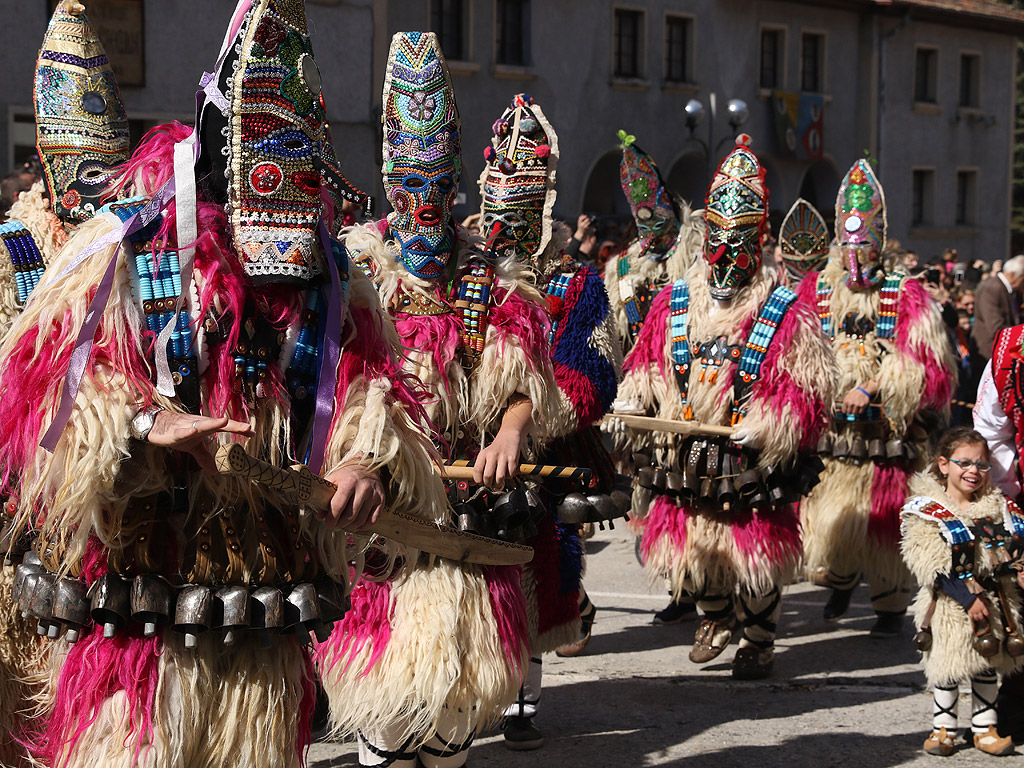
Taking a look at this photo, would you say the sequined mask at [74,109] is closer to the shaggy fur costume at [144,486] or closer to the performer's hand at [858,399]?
the shaggy fur costume at [144,486]

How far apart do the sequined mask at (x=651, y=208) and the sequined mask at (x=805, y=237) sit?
90 centimetres

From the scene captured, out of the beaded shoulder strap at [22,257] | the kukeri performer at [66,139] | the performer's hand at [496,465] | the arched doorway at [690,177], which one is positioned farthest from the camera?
the arched doorway at [690,177]

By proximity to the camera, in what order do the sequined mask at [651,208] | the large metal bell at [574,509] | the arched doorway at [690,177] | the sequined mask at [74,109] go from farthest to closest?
the arched doorway at [690,177] < the sequined mask at [651,208] < the large metal bell at [574,509] < the sequined mask at [74,109]

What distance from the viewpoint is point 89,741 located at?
9.23 ft

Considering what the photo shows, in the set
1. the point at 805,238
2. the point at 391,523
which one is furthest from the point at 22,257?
the point at 805,238

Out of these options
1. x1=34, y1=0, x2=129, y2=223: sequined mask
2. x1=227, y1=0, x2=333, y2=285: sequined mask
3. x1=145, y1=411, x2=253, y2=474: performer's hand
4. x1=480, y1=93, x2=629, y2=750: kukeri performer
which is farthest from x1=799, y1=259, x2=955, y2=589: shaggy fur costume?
x1=145, y1=411, x2=253, y2=474: performer's hand

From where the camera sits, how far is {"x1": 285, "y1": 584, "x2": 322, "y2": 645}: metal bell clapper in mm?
2893

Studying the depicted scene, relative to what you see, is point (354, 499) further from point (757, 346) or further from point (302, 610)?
point (757, 346)

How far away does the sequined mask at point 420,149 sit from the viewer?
412cm

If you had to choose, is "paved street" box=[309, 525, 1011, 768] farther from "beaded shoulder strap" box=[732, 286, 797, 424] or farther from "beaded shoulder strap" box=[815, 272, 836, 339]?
"beaded shoulder strap" box=[815, 272, 836, 339]

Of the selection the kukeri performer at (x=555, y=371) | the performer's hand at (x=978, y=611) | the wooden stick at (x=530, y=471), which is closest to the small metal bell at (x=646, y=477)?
the kukeri performer at (x=555, y=371)

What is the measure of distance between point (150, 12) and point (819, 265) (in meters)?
10.9

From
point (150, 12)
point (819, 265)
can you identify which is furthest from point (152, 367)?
point (150, 12)

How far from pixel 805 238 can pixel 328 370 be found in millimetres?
6716
